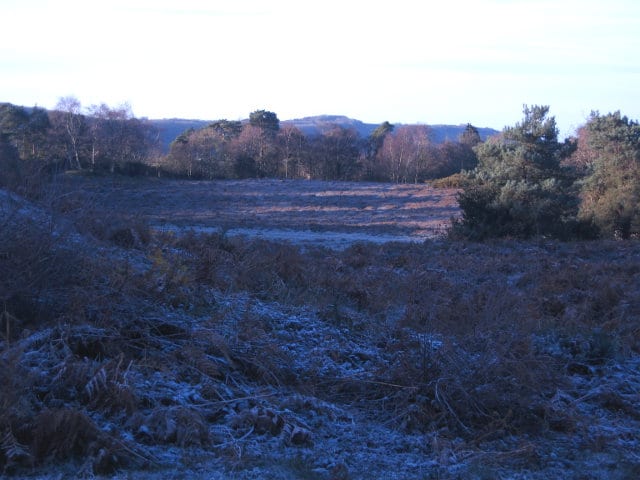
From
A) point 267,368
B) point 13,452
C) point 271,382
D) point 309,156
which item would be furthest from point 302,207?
point 13,452

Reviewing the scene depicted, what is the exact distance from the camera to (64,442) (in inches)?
155

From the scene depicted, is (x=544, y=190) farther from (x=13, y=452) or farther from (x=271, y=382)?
(x=13, y=452)

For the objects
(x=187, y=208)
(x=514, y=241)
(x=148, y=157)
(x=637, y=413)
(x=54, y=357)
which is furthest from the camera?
(x=148, y=157)

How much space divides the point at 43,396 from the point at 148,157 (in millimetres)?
39892

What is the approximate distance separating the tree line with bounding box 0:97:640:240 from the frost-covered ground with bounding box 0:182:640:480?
2.21m

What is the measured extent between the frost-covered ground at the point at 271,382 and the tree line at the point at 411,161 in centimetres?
221

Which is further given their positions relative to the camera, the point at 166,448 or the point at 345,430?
the point at 345,430

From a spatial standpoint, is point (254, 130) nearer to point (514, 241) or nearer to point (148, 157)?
point (148, 157)

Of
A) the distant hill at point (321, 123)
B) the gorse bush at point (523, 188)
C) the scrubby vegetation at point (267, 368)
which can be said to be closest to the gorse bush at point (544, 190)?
the gorse bush at point (523, 188)

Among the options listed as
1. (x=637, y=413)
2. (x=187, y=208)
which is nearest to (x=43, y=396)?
(x=637, y=413)

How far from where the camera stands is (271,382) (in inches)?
211

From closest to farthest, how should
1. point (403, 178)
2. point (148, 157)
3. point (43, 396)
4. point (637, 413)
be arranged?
point (43, 396) → point (637, 413) → point (148, 157) → point (403, 178)

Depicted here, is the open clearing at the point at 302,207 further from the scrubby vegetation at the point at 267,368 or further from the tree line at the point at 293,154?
the scrubby vegetation at the point at 267,368

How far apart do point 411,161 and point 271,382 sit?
1859 inches
